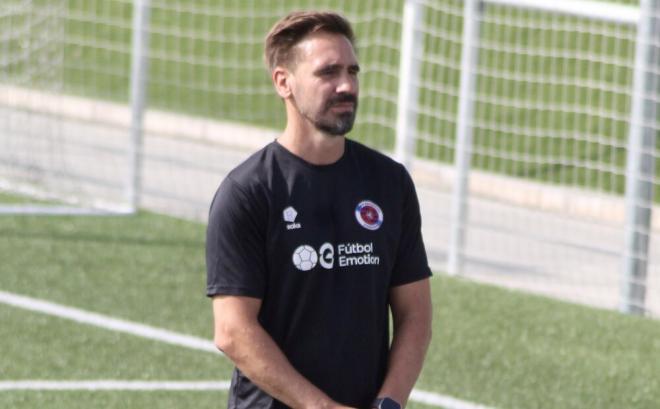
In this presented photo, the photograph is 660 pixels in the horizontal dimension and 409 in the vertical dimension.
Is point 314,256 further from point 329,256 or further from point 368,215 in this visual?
point 368,215

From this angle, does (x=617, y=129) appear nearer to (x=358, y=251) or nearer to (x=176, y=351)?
(x=176, y=351)

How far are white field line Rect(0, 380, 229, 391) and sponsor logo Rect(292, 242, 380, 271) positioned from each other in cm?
344

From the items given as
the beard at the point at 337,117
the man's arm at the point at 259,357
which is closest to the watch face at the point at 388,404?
the man's arm at the point at 259,357

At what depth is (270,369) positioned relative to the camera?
4930 millimetres

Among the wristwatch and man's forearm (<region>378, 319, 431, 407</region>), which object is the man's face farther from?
the wristwatch

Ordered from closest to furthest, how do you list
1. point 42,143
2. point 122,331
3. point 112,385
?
point 112,385 → point 122,331 → point 42,143

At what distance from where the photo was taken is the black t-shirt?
501cm

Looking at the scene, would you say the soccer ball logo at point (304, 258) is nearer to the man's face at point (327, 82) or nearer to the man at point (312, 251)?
the man at point (312, 251)

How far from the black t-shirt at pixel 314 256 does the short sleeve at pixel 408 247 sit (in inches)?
2.4

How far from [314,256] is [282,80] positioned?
527 mm

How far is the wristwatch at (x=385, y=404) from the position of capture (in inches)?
199

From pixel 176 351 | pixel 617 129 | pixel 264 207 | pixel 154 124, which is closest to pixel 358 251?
pixel 264 207

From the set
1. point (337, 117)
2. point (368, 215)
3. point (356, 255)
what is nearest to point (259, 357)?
point (356, 255)

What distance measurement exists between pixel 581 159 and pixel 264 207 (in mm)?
10277
